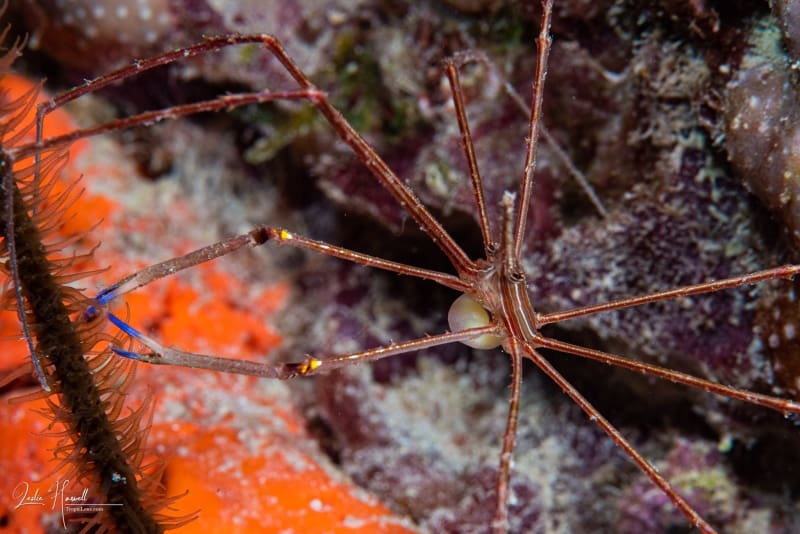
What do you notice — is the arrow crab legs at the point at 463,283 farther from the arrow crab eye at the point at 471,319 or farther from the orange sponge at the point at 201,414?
the orange sponge at the point at 201,414

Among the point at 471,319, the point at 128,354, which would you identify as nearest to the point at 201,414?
the point at 128,354

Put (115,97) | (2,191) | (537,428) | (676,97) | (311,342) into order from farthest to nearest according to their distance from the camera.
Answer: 1. (115,97)
2. (311,342)
3. (537,428)
4. (676,97)
5. (2,191)

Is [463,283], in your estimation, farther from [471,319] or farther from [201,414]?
[201,414]

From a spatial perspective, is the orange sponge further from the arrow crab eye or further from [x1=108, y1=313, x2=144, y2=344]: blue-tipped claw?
the arrow crab eye

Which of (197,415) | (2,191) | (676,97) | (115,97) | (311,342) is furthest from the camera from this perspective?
(115,97)

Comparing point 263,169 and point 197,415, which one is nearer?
point 197,415

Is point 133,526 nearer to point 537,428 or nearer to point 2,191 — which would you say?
point 2,191

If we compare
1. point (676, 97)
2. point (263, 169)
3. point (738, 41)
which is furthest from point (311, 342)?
point (738, 41)

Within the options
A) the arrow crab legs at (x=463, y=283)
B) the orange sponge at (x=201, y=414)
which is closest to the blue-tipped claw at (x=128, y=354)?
the arrow crab legs at (x=463, y=283)

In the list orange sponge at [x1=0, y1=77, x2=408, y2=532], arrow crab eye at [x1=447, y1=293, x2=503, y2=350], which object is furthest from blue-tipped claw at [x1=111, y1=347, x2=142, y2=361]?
arrow crab eye at [x1=447, y1=293, x2=503, y2=350]
